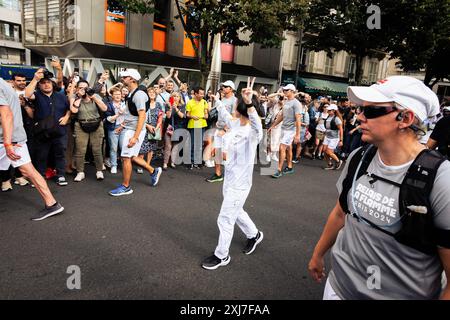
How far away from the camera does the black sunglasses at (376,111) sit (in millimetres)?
1479

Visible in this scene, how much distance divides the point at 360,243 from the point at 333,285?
306mm

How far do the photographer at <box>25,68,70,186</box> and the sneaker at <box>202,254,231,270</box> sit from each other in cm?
368

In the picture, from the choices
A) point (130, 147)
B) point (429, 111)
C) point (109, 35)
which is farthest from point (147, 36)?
point (429, 111)

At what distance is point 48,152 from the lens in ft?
18.5

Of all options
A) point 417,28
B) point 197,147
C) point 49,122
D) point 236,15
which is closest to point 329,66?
point 417,28

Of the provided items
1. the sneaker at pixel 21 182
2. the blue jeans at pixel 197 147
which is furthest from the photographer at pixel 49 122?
the blue jeans at pixel 197 147

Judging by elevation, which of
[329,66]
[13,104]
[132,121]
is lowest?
[132,121]

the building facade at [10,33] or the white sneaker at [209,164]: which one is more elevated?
the building facade at [10,33]

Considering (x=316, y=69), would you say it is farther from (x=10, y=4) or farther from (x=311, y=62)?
(x=10, y=4)

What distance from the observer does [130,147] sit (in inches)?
201

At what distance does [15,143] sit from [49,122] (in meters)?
1.54

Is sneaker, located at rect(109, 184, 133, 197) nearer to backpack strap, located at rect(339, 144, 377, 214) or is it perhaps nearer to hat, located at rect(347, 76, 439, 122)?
backpack strap, located at rect(339, 144, 377, 214)

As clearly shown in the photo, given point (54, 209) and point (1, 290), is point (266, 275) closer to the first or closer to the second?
point (1, 290)

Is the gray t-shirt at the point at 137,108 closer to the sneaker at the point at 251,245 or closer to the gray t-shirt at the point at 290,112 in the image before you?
the sneaker at the point at 251,245
